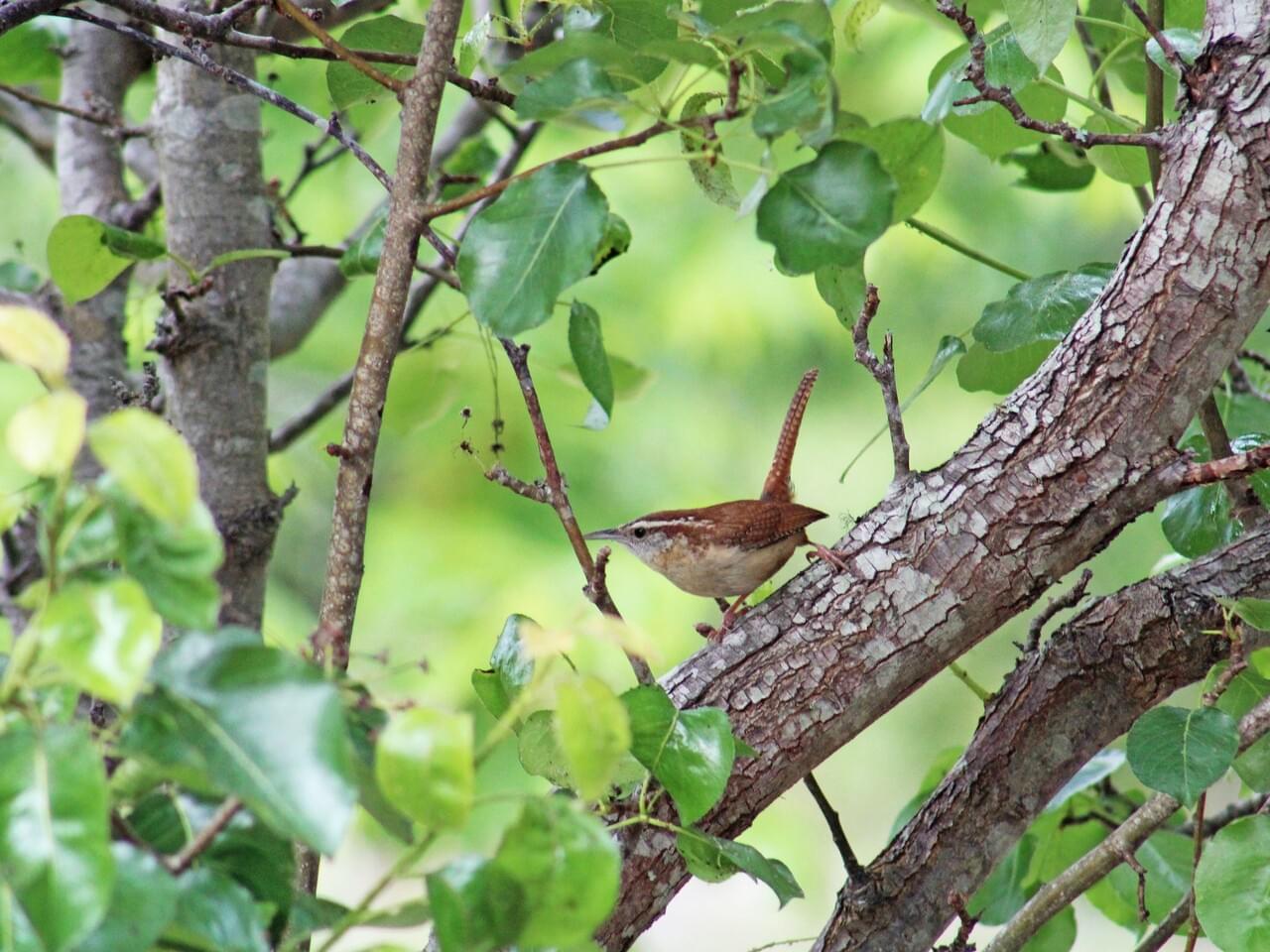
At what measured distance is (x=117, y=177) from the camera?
7.17ft

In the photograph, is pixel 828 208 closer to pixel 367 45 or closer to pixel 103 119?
pixel 367 45

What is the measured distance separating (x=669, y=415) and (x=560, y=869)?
12.3 feet

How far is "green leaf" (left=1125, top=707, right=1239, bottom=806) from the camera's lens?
112cm

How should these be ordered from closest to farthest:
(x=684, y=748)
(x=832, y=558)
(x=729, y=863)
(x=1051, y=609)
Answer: (x=684, y=748)
(x=729, y=863)
(x=832, y=558)
(x=1051, y=609)

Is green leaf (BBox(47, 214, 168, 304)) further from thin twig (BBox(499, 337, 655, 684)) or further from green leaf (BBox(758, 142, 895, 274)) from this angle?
green leaf (BBox(758, 142, 895, 274))

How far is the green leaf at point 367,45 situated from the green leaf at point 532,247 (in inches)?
18.9

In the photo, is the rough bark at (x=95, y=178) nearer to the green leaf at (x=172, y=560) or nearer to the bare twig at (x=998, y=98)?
the bare twig at (x=998, y=98)

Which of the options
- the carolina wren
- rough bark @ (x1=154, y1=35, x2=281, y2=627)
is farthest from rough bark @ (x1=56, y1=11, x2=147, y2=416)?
the carolina wren

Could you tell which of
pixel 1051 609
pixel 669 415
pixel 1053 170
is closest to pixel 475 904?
pixel 1051 609

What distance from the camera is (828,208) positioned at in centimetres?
85

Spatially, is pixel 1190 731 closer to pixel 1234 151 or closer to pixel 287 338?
pixel 1234 151

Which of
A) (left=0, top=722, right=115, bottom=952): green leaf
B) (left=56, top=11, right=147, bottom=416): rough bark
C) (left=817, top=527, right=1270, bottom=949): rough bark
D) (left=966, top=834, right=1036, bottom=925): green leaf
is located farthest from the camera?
(left=56, top=11, right=147, bottom=416): rough bark

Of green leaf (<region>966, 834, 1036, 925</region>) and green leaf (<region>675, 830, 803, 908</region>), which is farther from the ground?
green leaf (<region>966, 834, 1036, 925</region>)

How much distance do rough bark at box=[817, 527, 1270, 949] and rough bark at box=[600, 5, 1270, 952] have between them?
0.46 ft
